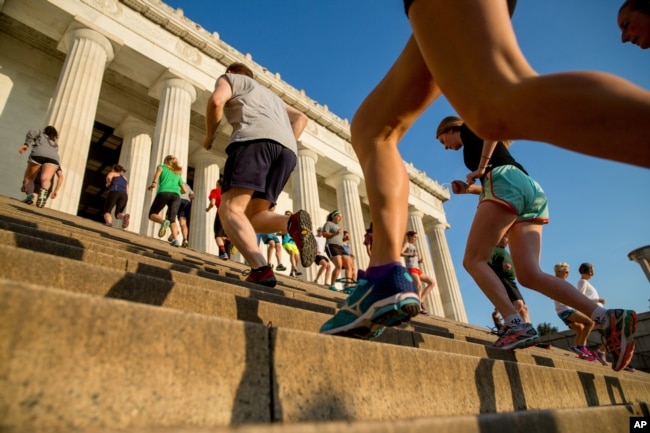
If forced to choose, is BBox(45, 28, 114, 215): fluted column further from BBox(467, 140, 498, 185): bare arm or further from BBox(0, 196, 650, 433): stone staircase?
BBox(0, 196, 650, 433): stone staircase

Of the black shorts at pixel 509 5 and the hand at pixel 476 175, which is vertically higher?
the hand at pixel 476 175

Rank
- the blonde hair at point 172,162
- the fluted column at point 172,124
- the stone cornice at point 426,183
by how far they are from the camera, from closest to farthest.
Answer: the blonde hair at point 172,162 → the fluted column at point 172,124 → the stone cornice at point 426,183

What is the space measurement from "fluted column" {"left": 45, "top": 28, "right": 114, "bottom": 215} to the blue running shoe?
889cm

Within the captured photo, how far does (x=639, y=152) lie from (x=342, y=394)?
40.8 inches

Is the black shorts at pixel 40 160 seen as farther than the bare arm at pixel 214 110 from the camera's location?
Yes

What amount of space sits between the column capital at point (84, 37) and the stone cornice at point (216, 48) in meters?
1.77

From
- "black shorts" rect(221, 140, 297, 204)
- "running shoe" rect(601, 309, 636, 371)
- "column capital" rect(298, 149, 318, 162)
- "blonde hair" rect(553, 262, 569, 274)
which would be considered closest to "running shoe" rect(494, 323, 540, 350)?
"running shoe" rect(601, 309, 636, 371)

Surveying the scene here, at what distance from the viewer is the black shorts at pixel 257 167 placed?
10.4ft

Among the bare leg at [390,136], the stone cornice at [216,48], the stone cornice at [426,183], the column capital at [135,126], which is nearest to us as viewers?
the bare leg at [390,136]

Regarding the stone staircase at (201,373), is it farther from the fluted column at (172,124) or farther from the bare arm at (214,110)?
Result: the fluted column at (172,124)

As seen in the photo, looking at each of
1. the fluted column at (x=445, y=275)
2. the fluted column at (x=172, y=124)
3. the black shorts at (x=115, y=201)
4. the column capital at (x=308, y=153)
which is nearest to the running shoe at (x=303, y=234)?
the black shorts at (x=115, y=201)

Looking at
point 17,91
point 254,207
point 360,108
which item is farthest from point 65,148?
point 360,108

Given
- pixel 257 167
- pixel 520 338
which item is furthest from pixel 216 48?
pixel 520 338

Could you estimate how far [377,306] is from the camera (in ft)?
5.08
